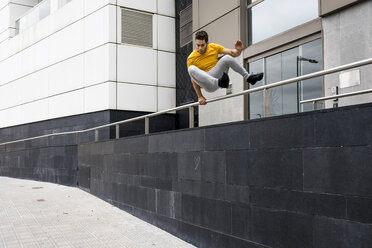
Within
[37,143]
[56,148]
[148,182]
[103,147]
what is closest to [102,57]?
[56,148]

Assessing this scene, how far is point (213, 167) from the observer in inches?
→ 322

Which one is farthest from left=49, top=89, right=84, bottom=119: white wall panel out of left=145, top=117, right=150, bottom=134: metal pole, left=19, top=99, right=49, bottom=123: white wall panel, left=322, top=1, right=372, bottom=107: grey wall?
left=322, top=1, right=372, bottom=107: grey wall

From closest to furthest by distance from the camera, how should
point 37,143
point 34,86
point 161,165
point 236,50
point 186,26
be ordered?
point 236,50
point 161,165
point 186,26
point 37,143
point 34,86

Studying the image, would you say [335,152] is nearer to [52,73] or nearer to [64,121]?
[64,121]

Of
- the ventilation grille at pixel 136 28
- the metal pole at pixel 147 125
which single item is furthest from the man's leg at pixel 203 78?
the ventilation grille at pixel 136 28

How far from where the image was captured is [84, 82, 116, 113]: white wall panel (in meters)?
18.1

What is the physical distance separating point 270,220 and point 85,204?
810cm

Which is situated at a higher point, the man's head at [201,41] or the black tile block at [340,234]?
the man's head at [201,41]

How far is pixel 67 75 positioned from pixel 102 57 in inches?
128

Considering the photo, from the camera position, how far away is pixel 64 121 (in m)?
20.8

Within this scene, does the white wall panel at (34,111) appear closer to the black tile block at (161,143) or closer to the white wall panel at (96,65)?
the white wall panel at (96,65)

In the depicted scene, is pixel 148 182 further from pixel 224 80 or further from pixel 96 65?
pixel 96 65

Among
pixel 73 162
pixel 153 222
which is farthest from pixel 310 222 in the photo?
pixel 73 162

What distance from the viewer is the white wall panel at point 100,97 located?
18.1m
